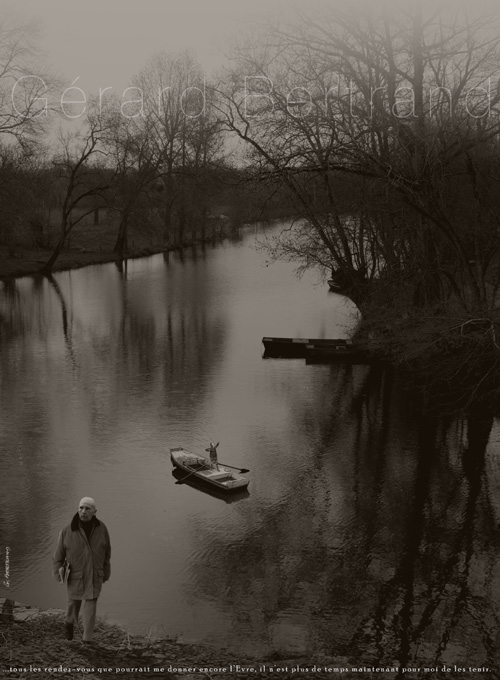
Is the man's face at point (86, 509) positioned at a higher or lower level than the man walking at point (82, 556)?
higher

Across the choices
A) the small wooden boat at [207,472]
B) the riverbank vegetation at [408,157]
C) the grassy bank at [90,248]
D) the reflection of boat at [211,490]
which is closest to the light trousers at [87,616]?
the reflection of boat at [211,490]

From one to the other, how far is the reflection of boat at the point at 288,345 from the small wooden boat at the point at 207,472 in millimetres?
12578

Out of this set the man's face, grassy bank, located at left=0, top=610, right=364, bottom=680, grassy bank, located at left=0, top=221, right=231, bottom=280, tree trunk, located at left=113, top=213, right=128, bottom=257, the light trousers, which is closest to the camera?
grassy bank, located at left=0, top=610, right=364, bottom=680

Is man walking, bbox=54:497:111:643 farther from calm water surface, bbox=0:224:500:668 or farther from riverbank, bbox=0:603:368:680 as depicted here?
calm water surface, bbox=0:224:500:668

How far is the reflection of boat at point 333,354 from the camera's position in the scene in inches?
1169

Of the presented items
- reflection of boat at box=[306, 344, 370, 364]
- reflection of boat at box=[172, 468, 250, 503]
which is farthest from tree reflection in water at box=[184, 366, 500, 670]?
reflection of boat at box=[306, 344, 370, 364]

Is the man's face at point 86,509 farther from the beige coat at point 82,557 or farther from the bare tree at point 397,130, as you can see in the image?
the bare tree at point 397,130

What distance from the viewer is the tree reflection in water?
37.7 ft

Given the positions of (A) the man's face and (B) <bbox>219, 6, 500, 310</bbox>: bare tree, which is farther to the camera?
(B) <bbox>219, 6, 500, 310</bbox>: bare tree

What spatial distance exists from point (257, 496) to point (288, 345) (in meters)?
14.0

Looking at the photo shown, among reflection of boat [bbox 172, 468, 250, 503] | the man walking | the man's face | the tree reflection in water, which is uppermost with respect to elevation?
the man's face

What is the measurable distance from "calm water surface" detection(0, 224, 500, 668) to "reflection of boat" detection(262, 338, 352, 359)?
0.53 metres

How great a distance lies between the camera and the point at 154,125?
6581 centimetres

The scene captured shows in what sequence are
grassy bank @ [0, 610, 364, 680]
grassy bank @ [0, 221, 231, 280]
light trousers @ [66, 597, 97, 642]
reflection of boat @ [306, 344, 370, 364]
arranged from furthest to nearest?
grassy bank @ [0, 221, 231, 280]
reflection of boat @ [306, 344, 370, 364]
light trousers @ [66, 597, 97, 642]
grassy bank @ [0, 610, 364, 680]
